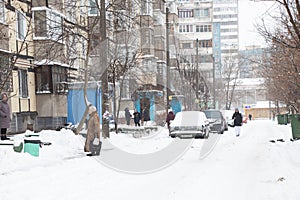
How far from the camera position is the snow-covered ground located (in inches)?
313

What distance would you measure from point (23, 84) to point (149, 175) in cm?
1708

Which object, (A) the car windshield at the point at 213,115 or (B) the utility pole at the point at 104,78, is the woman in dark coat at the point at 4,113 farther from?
(A) the car windshield at the point at 213,115

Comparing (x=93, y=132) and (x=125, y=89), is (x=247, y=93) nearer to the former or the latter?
(x=125, y=89)

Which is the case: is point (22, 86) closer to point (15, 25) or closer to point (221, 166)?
point (15, 25)

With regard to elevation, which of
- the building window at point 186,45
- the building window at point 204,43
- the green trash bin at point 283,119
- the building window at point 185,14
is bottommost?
the green trash bin at point 283,119

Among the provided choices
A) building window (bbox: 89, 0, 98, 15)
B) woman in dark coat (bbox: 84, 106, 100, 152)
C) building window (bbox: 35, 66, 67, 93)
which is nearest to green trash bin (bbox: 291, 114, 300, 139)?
woman in dark coat (bbox: 84, 106, 100, 152)

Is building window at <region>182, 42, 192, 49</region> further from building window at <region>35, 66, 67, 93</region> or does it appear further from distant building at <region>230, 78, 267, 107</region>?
building window at <region>35, 66, 67, 93</region>

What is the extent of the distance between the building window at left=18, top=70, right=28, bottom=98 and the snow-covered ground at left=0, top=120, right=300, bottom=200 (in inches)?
424

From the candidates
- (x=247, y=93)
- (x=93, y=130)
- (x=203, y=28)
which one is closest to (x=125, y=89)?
(x=93, y=130)

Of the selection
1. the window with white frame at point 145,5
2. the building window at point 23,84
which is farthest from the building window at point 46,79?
the window with white frame at point 145,5

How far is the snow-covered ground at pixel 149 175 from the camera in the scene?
795cm

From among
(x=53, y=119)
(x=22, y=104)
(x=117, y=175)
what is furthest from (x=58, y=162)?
(x=53, y=119)

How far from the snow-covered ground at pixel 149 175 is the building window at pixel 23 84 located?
10.8 metres

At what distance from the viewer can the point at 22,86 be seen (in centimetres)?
2525
